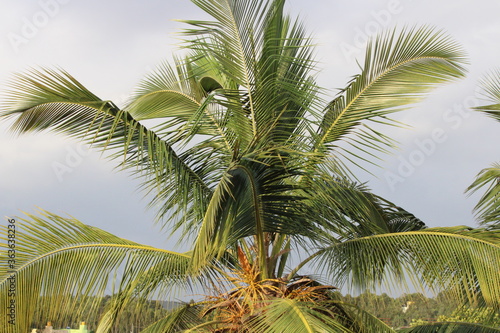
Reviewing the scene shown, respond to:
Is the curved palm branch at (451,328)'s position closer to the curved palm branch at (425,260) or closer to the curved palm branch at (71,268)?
the curved palm branch at (425,260)

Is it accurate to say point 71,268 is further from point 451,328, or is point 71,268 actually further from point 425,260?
point 451,328

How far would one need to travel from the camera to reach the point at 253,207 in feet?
19.8

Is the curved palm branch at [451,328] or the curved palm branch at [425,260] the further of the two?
the curved palm branch at [451,328]

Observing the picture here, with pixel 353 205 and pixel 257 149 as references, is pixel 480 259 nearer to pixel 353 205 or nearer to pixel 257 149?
pixel 353 205

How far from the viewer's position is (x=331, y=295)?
20.2ft

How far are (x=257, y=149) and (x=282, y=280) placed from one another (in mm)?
1365

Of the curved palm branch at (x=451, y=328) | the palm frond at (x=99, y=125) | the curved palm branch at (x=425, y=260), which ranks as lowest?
the curved palm branch at (x=451, y=328)

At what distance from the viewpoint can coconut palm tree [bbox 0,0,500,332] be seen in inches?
228

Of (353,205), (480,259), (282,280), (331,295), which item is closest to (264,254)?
(282,280)

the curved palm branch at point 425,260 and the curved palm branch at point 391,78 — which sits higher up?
the curved palm branch at point 391,78

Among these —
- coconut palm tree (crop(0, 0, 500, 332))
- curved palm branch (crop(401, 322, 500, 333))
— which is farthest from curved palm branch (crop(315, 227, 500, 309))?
curved palm branch (crop(401, 322, 500, 333))

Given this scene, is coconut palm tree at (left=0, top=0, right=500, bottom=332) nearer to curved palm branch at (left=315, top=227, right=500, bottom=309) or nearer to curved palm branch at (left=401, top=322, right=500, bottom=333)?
curved palm branch at (left=315, top=227, right=500, bottom=309)

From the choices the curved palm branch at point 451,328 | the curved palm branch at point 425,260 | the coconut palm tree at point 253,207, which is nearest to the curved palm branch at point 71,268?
the coconut palm tree at point 253,207

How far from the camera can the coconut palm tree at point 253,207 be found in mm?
5801
